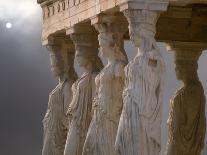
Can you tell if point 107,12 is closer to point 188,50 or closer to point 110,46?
point 110,46

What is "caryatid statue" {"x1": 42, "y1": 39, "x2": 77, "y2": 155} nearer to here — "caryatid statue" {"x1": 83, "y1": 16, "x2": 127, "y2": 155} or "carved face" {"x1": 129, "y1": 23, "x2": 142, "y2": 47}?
"caryatid statue" {"x1": 83, "y1": 16, "x2": 127, "y2": 155}

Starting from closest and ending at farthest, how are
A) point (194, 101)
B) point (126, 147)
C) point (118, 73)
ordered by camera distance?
1. point (126, 147)
2. point (118, 73)
3. point (194, 101)

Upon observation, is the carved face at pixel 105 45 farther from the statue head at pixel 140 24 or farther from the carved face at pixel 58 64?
the carved face at pixel 58 64

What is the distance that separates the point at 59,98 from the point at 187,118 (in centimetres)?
348

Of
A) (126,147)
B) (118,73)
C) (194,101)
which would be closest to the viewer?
(126,147)

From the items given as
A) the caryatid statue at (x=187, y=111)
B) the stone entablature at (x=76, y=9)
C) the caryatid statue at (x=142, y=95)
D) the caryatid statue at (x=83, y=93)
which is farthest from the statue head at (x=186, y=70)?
the caryatid statue at (x=142, y=95)

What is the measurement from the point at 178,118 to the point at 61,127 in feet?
10.5

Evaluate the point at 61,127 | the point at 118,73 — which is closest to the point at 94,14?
the point at 118,73

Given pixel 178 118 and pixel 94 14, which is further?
pixel 178 118

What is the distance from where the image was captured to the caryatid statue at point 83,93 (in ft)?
87.9

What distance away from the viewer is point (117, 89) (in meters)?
24.5

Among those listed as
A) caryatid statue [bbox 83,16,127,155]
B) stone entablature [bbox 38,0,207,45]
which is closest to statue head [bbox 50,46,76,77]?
stone entablature [bbox 38,0,207,45]

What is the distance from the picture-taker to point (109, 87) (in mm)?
24438

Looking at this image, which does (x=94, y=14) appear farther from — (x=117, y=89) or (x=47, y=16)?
(x=47, y=16)
